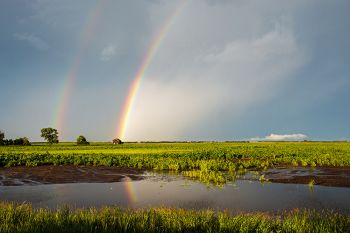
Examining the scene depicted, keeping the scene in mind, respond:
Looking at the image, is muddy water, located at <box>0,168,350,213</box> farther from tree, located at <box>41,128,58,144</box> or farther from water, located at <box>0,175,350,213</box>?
tree, located at <box>41,128,58,144</box>

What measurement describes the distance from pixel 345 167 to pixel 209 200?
24.4 m

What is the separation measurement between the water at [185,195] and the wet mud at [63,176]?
239cm

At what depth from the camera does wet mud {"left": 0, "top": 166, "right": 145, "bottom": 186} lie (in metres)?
29.9

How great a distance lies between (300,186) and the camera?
85.3ft

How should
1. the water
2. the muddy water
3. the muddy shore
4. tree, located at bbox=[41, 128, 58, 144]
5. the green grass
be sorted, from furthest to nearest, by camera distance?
tree, located at bbox=[41, 128, 58, 144], the muddy shore, the muddy water, the water, the green grass

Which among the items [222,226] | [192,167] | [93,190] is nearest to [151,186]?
[93,190]

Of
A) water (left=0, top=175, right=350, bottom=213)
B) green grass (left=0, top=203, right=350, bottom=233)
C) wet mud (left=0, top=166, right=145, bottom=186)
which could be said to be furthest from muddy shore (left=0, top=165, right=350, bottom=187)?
green grass (left=0, top=203, right=350, bottom=233)

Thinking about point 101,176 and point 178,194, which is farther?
point 101,176

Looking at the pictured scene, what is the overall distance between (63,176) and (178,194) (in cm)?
1445

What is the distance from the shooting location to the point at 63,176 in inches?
1298

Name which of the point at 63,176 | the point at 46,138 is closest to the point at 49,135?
the point at 46,138

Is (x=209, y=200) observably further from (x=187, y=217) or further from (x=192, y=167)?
(x=192, y=167)

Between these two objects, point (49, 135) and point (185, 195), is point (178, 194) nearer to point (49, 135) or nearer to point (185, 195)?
point (185, 195)

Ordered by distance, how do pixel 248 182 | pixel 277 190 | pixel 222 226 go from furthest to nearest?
pixel 248 182, pixel 277 190, pixel 222 226
